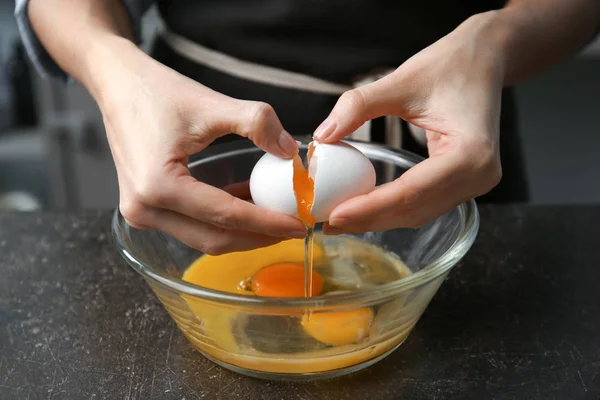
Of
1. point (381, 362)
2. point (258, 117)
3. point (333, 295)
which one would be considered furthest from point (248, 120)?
point (381, 362)

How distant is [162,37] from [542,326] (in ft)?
3.28

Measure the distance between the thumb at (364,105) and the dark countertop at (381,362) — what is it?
354 millimetres

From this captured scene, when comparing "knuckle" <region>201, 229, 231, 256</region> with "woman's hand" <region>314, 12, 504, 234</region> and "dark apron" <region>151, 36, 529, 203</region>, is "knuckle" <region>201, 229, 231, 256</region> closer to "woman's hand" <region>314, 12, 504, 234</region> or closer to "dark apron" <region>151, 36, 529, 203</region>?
"woman's hand" <region>314, 12, 504, 234</region>

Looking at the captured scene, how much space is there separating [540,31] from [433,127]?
0.41 meters

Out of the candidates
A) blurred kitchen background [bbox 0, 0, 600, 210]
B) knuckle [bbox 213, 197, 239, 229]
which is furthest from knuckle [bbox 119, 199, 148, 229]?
blurred kitchen background [bbox 0, 0, 600, 210]

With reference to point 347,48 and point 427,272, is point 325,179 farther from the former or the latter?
point 347,48

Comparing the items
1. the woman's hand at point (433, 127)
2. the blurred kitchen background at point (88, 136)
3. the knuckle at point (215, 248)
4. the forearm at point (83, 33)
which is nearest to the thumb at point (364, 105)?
the woman's hand at point (433, 127)

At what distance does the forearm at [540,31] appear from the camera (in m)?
1.11

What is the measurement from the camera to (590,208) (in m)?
1.44

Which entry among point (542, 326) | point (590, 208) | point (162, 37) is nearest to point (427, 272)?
point (542, 326)

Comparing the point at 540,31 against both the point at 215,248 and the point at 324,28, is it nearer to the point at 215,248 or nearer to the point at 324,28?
the point at 324,28

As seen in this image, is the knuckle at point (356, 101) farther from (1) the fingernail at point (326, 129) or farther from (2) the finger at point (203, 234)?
(2) the finger at point (203, 234)

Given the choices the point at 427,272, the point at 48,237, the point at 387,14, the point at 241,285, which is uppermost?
the point at 387,14

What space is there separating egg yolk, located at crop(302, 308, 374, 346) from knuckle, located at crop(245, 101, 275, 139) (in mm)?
251
